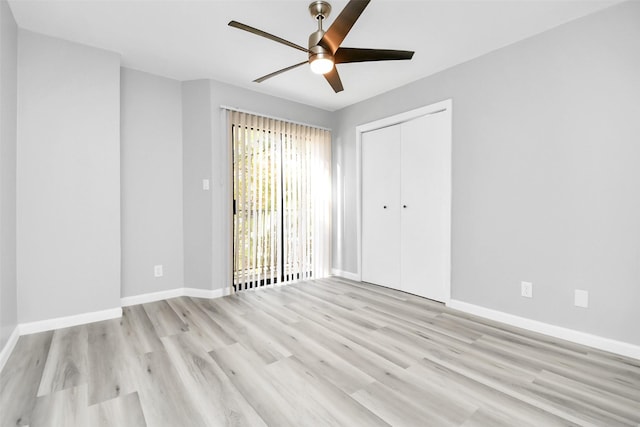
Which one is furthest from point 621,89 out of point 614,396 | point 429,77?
point 614,396

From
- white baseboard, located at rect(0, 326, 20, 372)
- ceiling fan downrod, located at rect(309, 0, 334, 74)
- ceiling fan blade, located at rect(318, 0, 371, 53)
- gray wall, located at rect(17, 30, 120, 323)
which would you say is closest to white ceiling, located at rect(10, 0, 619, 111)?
ceiling fan downrod, located at rect(309, 0, 334, 74)

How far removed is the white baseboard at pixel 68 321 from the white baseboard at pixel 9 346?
68 millimetres

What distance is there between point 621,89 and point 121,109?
4.37m

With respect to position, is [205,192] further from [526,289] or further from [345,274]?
[526,289]

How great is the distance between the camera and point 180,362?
1938mm

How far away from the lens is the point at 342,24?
1.66 meters

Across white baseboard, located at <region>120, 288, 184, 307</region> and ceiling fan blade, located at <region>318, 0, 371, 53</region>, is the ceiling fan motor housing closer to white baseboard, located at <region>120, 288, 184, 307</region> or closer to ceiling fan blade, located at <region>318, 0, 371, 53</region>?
ceiling fan blade, located at <region>318, 0, 371, 53</region>

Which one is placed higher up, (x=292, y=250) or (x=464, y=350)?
(x=292, y=250)

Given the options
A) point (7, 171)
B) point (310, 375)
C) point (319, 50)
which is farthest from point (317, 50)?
point (7, 171)

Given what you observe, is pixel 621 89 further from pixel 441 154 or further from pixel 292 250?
pixel 292 250

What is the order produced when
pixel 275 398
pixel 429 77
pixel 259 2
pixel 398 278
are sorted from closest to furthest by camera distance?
pixel 275 398 < pixel 259 2 < pixel 429 77 < pixel 398 278

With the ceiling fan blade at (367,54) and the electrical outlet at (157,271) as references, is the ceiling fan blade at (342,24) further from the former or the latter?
the electrical outlet at (157,271)

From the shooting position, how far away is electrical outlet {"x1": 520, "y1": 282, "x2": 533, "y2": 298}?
2.48 meters

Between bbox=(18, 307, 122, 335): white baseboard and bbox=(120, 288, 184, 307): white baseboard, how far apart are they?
0.30 m
